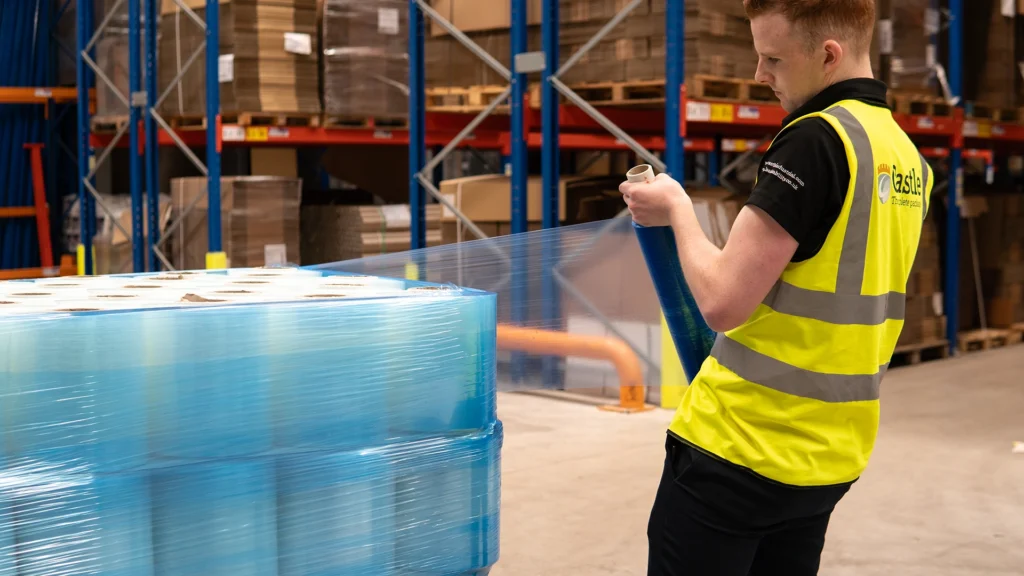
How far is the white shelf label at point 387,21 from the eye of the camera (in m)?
8.91

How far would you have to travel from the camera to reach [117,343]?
6.50 feet

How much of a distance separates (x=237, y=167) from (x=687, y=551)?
9527mm

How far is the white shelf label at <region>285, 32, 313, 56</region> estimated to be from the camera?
8.55 metres

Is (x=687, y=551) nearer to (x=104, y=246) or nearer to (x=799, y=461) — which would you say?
(x=799, y=461)

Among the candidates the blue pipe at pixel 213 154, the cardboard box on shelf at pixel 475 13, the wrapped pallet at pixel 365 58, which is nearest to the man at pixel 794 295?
the cardboard box on shelf at pixel 475 13

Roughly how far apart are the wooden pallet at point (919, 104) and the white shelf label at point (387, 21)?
3.76 m

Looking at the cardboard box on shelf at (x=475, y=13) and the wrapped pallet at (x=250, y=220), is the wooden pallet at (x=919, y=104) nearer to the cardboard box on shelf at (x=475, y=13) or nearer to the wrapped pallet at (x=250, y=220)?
the cardboard box on shelf at (x=475, y=13)

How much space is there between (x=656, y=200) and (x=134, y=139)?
864 cm

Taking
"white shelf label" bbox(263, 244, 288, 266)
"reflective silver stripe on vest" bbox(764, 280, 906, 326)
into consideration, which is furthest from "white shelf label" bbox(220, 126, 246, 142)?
"reflective silver stripe on vest" bbox(764, 280, 906, 326)

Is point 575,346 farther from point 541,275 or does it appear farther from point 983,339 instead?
point 983,339

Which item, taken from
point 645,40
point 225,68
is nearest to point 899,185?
point 645,40

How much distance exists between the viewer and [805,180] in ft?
5.35

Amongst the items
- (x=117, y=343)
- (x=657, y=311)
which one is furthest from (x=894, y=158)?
(x=657, y=311)

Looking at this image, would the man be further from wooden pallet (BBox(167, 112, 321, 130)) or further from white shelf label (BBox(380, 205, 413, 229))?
white shelf label (BBox(380, 205, 413, 229))
